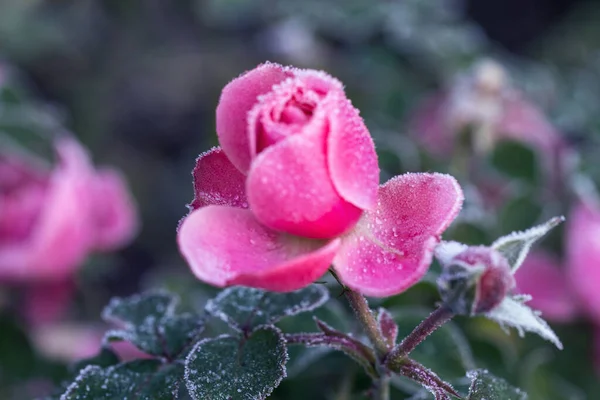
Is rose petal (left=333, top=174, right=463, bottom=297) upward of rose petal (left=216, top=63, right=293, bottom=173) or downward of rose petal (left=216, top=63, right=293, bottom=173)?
downward

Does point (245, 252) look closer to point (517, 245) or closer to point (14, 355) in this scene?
point (517, 245)

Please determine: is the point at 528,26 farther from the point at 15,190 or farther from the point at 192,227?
the point at 192,227

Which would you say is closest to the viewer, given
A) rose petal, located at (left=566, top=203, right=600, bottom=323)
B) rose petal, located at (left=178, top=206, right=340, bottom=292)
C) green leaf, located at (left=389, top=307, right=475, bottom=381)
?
rose petal, located at (left=178, top=206, right=340, bottom=292)

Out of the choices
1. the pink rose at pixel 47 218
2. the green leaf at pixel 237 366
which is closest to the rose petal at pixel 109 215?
the pink rose at pixel 47 218

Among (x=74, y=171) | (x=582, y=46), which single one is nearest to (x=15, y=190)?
(x=74, y=171)

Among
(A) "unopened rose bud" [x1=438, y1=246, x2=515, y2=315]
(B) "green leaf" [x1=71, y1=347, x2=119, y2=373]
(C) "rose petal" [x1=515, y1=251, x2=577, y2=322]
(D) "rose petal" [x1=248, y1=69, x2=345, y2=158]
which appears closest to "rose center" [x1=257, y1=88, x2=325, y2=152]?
(D) "rose petal" [x1=248, y1=69, x2=345, y2=158]

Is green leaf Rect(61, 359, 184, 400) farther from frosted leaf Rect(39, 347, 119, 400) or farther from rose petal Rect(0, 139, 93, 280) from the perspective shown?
rose petal Rect(0, 139, 93, 280)

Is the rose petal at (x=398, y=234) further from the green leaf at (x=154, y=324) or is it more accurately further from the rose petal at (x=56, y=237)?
the rose petal at (x=56, y=237)

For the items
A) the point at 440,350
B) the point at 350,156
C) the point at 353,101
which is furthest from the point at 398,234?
the point at 353,101
